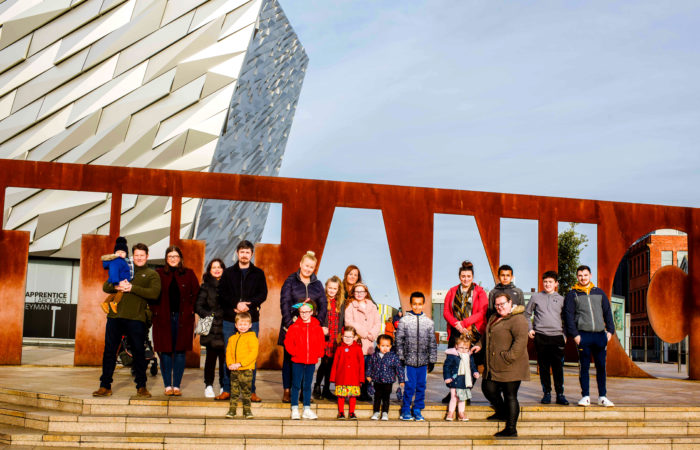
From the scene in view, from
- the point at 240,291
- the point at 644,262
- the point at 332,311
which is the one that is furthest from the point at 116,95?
the point at 644,262

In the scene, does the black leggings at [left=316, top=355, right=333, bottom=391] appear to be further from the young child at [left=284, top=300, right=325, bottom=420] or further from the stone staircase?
the young child at [left=284, top=300, right=325, bottom=420]

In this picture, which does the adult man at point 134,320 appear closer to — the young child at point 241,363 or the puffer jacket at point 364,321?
the young child at point 241,363

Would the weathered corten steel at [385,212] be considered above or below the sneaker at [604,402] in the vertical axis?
above

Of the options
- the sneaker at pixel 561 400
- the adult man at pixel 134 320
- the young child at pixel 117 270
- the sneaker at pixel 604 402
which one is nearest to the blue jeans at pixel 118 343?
the adult man at pixel 134 320

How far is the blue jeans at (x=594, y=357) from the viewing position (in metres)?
9.45

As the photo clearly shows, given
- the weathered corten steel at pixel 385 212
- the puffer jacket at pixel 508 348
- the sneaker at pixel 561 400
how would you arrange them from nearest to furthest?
the puffer jacket at pixel 508 348 → the sneaker at pixel 561 400 → the weathered corten steel at pixel 385 212

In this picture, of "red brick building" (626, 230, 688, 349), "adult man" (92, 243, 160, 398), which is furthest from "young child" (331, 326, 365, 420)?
"red brick building" (626, 230, 688, 349)

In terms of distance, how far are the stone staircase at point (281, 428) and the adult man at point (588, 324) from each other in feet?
1.88

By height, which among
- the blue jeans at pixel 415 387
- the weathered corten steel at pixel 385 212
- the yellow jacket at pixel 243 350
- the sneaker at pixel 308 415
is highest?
the weathered corten steel at pixel 385 212

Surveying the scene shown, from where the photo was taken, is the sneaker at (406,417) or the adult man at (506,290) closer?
the sneaker at (406,417)

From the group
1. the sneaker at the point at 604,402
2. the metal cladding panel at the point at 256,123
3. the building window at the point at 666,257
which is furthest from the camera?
the building window at the point at 666,257

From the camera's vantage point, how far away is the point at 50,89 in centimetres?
2027

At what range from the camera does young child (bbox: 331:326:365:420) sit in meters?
8.18

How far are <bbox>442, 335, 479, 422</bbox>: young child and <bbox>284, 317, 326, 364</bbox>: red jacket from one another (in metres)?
1.48
